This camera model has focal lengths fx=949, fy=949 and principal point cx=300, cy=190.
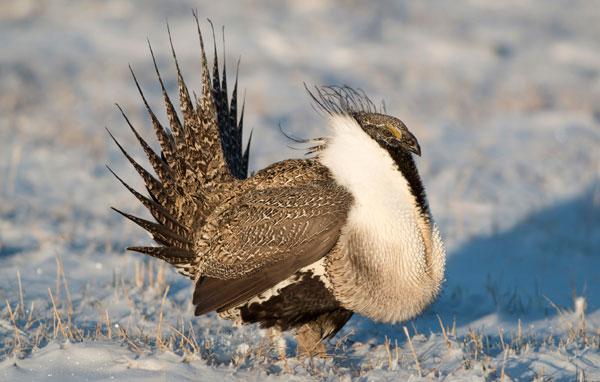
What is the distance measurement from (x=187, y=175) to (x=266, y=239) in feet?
2.35

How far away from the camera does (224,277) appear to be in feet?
12.4

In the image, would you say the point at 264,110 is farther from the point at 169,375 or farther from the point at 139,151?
the point at 169,375

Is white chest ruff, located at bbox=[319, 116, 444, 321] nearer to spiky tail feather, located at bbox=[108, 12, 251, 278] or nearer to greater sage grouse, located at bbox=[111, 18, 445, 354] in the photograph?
greater sage grouse, located at bbox=[111, 18, 445, 354]

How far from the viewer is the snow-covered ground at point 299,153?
3.58m

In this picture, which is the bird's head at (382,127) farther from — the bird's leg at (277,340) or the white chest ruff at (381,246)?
the bird's leg at (277,340)

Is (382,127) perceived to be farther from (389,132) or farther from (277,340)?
(277,340)

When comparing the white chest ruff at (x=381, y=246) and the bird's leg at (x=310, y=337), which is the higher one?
the white chest ruff at (x=381, y=246)

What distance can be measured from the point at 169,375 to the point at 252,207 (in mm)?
886

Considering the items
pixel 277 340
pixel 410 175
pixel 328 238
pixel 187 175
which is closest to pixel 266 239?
pixel 328 238

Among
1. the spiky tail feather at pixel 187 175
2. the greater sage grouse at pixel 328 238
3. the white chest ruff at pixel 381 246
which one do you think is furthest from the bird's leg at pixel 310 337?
the spiky tail feather at pixel 187 175

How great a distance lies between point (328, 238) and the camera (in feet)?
11.5

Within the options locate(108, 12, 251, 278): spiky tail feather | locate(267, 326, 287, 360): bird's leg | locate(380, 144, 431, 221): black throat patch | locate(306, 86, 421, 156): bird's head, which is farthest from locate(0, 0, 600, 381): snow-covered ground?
locate(306, 86, 421, 156): bird's head

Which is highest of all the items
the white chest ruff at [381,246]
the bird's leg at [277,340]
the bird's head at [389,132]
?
the bird's head at [389,132]

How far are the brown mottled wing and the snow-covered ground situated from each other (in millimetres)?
230
